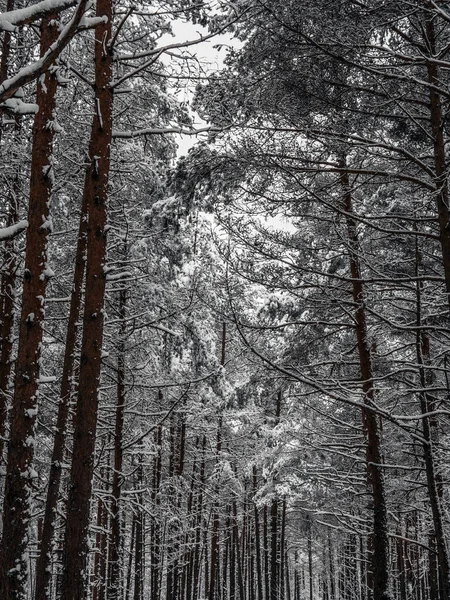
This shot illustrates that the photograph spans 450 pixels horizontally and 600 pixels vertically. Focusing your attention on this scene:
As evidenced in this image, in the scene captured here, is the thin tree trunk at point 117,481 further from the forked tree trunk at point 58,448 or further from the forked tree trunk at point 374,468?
the forked tree trunk at point 374,468

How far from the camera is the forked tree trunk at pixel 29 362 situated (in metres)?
5.04

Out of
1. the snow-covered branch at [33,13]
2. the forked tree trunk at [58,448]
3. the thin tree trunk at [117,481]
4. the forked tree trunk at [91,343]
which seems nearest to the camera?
the snow-covered branch at [33,13]

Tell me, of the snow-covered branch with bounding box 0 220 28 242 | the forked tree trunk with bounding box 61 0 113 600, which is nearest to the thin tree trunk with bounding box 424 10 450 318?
the forked tree trunk with bounding box 61 0 113 600

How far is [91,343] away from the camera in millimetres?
6129

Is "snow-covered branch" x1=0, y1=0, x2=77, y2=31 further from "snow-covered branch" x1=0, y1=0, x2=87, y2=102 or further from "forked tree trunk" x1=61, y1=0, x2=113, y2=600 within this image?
"forked tree trunk" x1=61, y1=0, x2=113, y2=600

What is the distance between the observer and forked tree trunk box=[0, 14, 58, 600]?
5039mm

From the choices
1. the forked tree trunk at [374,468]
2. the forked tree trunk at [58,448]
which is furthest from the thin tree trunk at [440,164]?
the forked tree trunk at [58,448]

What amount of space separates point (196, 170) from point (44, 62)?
14.7 ft

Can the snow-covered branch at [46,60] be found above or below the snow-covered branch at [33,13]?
below

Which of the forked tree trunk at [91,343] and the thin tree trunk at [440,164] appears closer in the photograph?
the thin tree trunk at [440,164]

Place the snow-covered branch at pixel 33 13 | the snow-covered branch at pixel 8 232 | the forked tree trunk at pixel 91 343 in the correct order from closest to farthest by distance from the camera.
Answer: the snow-covered branch at pixel 33 13 → the snow-covered branch at pixel 8 232 → the forked tree trunk at pixel 91 343

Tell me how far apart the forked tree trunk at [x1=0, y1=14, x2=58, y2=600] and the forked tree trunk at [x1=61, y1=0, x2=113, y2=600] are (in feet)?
1.82

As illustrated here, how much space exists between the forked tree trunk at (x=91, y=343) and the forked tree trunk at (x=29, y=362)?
0.55 metres

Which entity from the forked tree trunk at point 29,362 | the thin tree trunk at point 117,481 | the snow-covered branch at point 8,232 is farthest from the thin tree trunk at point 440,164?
the thin tree trunk at point 117,481
